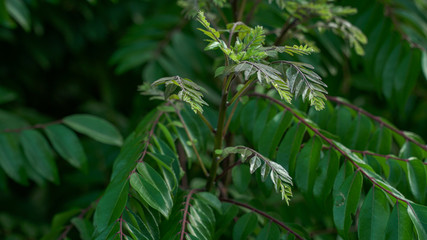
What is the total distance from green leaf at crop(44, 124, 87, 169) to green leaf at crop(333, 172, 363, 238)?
0.83 metres

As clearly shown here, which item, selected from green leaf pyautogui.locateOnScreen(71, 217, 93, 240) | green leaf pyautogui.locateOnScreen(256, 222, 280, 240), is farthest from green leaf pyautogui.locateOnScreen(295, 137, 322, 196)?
green leaf pyautogui.locateOnScreen(71, 217, 93, 240)

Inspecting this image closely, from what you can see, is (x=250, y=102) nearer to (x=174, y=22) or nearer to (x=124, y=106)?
(x=174, y=22)

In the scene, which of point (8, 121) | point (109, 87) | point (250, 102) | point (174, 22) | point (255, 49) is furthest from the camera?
point (109, 87)

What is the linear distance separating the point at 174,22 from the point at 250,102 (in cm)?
81

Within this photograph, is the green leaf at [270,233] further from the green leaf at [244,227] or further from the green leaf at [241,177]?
the green leaf at [241,177]

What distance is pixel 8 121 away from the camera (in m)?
1.54

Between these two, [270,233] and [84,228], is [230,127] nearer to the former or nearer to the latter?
[270,233]

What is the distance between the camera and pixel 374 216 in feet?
2.84

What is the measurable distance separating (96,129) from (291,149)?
67 centimetres

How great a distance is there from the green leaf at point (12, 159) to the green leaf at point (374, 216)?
102 centimetres

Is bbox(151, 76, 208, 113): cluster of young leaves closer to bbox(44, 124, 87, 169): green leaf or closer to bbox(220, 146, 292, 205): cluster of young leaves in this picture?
bbox(220, 146, 292, 205): cluster of young leaves

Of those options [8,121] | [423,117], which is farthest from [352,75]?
[8,121]

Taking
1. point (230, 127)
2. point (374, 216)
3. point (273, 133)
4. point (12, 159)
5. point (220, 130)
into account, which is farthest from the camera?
point (12, 159)

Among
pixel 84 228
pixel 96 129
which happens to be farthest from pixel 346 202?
pixel 96 129
